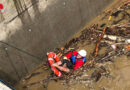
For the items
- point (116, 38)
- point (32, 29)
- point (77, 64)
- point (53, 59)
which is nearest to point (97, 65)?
point (77, 64)

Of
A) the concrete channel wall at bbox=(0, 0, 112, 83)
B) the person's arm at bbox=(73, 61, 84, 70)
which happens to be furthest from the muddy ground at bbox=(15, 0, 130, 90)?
the concrete channel wall at bbox=(0, 0, 112, 83)

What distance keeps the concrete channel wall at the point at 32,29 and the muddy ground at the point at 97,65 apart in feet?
1.47

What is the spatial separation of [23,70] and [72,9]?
3439 millimetres

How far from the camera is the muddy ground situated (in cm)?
667

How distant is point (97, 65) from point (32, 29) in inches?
→ 117

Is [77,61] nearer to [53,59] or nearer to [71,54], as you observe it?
[71,54]

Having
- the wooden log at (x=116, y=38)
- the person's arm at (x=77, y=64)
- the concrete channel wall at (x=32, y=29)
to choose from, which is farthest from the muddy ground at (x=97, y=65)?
the concrete channel wall at (x=32, y=29)

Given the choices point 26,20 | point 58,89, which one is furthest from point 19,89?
point 26,20

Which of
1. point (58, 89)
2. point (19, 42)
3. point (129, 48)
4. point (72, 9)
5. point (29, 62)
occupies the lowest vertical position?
point (58, 89)

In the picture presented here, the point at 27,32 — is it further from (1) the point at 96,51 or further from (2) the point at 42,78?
(1) the point at 96,51

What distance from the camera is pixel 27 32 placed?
256 inches

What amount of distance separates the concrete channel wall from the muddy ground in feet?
1.47

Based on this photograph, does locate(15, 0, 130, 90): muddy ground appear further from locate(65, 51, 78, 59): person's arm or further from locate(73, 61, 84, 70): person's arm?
locate(65, 51, 78, 59): person's arm

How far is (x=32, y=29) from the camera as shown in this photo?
6.62 metres
